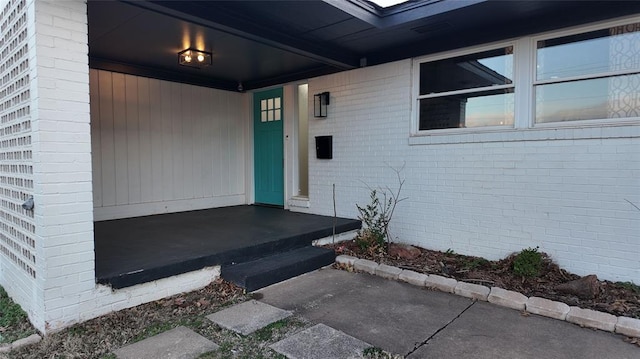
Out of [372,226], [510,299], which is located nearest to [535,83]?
[510,299]

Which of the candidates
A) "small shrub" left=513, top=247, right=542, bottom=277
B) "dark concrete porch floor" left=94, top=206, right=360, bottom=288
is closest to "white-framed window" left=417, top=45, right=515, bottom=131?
"small shrub" left=513, top=247, right=542, bottom=277

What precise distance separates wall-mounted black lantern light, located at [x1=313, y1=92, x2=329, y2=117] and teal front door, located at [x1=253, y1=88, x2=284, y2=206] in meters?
0.96

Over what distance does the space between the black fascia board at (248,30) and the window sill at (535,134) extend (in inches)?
55.4

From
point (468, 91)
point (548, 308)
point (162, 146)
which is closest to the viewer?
point (548, 308)

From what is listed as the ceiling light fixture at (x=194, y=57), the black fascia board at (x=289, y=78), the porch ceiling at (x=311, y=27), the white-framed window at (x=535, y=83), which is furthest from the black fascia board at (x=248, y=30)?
the ceiling light fixture at (x=194, y=57)

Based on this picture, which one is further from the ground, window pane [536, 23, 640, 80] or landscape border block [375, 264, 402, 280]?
window pane [536, 23, 640, 80]

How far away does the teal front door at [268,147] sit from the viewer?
6414 millimetres

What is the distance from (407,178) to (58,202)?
363 centimetres

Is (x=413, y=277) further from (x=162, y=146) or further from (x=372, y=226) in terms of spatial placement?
(x=162, y=146)

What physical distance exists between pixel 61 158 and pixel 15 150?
0.80 meters

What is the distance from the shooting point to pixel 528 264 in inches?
137

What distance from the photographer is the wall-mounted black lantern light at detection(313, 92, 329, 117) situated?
5.50 metres

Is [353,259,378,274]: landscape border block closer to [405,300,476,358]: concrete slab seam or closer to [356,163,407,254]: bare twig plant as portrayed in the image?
[356,163,407,254]: bare twig plant

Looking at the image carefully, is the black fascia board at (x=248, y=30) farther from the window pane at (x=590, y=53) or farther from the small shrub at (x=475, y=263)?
the small shrub at (x=475, y=263)
